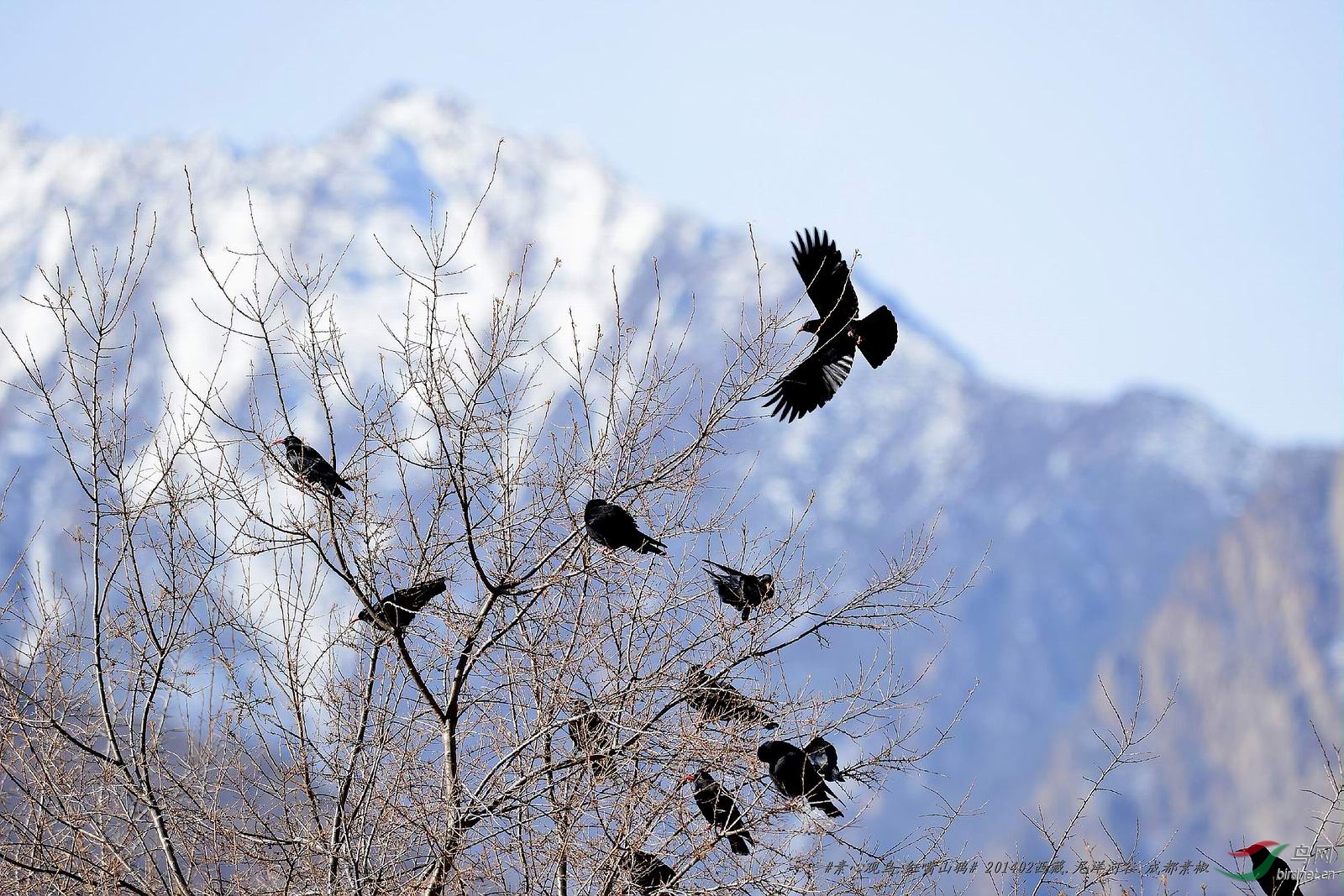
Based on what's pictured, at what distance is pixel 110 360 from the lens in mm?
7246

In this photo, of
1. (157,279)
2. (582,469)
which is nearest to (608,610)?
(582,469)

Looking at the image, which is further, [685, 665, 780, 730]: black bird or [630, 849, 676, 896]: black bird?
[685, 665, 780, 730]: black bird

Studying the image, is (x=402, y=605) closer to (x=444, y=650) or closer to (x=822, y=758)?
(x=444, y=650)

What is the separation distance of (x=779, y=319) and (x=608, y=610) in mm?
1761

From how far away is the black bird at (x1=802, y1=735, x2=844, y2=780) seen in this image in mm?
6621

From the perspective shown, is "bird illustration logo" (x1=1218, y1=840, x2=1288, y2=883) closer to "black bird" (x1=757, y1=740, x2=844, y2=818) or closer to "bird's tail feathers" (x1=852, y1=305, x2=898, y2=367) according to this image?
"black bird" (x1=757, y1=740, x2=844, y2=818)

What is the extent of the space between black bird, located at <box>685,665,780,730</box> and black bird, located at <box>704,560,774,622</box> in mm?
368

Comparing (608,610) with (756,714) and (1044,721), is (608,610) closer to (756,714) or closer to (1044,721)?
(756,714)

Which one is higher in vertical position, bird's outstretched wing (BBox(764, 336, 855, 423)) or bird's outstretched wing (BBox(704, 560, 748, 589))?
bird's outstretched wing (BBox(764, 336, 855, 423))

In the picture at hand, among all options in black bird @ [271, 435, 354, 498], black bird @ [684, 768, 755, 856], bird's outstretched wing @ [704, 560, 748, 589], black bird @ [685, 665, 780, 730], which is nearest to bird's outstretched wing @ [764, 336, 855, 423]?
bird's outstretched wing @ [704, 560, 748, 589]

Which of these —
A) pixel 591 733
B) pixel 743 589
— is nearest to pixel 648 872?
pixel 591 733

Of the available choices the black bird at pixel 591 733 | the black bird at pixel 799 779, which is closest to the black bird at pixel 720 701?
the black bird at pixel 799 779

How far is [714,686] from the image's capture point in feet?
22.6

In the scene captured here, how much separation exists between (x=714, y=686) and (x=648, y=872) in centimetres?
97
